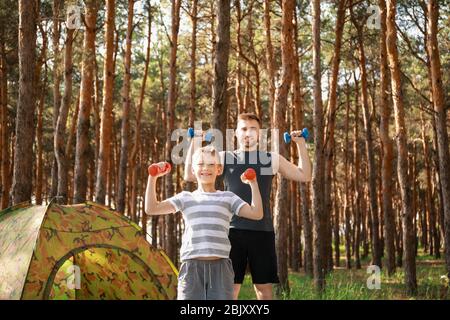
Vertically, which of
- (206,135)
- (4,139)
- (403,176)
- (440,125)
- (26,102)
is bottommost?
(206,135)

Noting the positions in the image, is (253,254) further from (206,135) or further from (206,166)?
(206,135)

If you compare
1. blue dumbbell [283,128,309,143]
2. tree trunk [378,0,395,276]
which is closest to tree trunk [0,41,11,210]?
tree trunk [378,0,395,276]

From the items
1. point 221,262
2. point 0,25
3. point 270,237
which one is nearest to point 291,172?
point 270,237

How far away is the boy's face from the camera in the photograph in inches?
161

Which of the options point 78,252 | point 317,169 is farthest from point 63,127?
point 78,252

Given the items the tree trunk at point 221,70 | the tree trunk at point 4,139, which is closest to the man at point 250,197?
the tree trunk at point 221,70

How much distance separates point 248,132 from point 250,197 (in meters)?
0.53

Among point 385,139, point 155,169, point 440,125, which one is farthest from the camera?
point 385,139

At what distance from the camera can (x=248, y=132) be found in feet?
15.3

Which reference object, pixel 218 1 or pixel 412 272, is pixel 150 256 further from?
pixel 412 272

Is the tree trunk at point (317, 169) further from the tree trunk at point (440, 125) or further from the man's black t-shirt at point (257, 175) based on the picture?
the man's black t-shirt at point (257, 175)

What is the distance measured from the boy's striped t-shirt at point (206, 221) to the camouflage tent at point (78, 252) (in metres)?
1.51

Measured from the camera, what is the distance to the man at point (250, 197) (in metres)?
4.54

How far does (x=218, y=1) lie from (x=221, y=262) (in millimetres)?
4631
